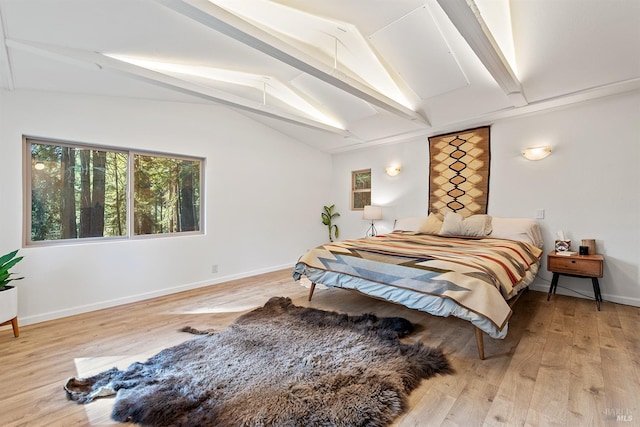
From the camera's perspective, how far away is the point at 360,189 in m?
5.59

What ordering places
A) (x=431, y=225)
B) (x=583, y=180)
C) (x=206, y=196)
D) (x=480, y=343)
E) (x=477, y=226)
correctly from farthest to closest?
(x=431, y=225) → (x=206, y=196) → (x=477, y=226) → (x=583, y=180) → (x=480, y=343)

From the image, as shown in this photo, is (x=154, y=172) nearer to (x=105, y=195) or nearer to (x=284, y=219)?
(x=105, y=195)

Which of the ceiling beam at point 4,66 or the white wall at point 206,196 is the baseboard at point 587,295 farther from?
the ceiling beam at point 4,66

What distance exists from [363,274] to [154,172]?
9.78ft

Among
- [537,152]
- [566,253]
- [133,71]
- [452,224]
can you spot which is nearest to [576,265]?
[566,253]

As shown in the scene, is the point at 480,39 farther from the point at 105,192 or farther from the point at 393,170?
the point at 105,192

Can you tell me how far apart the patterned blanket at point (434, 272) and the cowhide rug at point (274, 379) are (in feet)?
1.23

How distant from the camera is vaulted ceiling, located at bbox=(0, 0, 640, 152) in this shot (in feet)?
6.21

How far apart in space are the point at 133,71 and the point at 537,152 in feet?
15.0

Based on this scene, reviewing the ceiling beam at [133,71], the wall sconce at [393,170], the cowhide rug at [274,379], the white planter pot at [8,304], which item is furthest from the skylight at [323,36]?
the white planter pot at [8,304]

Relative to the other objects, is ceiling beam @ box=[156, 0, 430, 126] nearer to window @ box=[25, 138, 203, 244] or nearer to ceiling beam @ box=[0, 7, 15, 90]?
ceiling beam @ box=[0, 7, 15, 90]

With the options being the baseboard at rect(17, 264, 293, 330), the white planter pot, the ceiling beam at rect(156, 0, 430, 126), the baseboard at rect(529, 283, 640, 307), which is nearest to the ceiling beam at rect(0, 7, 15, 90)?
the ceiling beam at rect(156, 0, 430, 126)

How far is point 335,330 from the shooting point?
7.70 ft

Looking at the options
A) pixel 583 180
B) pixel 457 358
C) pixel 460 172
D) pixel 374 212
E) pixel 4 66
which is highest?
pixel 4 66
